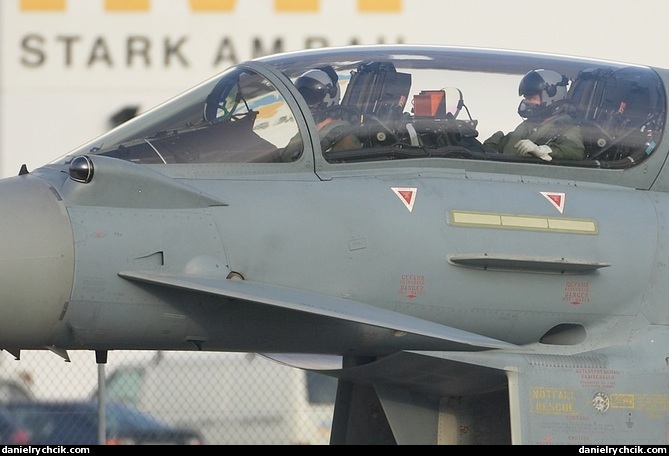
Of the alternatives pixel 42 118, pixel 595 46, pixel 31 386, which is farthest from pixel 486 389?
pixel 42 118

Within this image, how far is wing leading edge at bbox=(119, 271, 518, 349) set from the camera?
5.42 m

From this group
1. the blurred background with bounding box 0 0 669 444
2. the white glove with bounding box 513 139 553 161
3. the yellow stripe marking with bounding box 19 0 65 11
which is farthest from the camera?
the yellow stripe marking with bounding box 19 0 65 11

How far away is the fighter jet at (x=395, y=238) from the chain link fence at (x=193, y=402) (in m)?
5.11

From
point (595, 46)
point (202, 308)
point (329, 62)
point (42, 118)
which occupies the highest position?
point (595, 46)

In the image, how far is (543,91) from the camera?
6.79 m

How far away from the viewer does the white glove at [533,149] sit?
659 centimetres

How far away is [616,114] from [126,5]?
18.1 metres

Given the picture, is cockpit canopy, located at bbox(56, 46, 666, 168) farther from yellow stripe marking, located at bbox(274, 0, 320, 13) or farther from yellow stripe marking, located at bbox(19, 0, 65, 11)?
yellow stripe marking, located at bbox(19, 0, 65, 11)

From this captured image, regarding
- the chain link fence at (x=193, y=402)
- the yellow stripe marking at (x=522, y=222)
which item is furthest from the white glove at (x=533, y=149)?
the chain link fence at (x=193, y=402)

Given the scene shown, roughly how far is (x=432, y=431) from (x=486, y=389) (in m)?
0.55

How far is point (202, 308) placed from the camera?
18.7 feet

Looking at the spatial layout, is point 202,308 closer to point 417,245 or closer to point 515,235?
point 417,245

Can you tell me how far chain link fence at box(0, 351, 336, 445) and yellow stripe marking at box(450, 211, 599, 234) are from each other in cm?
552

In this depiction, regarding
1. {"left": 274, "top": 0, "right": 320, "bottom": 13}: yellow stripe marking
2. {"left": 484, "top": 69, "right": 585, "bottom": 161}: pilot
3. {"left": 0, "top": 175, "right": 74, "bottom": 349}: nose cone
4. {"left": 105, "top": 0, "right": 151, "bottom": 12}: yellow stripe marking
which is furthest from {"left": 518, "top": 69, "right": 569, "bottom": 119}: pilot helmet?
{"left": 105, "top": 0, "right": 151, "bottom": 12}: yellow stripe marking
